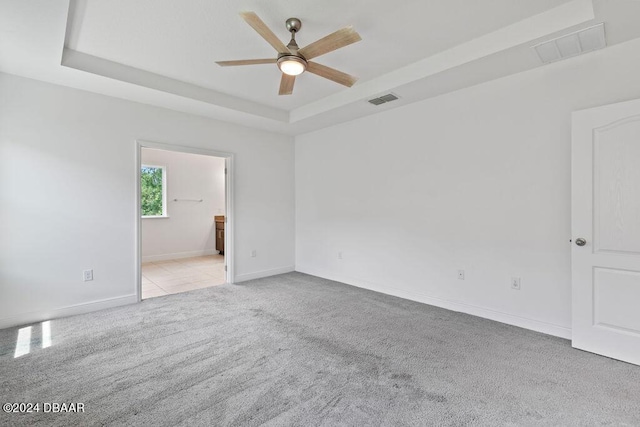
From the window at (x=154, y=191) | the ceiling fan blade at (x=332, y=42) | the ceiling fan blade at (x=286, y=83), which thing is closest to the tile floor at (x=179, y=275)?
the window at (x=154, y=191)

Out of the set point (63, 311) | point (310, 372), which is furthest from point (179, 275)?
point (310, 372)

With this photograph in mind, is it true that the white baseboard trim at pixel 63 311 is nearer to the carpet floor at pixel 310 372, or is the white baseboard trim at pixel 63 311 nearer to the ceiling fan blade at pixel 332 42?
the carpet floor at pixel 310 372

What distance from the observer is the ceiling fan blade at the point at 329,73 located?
94.9 inches

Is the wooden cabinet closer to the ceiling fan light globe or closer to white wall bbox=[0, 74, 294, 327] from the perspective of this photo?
white wall bbox=[0, 74, 294, 327]

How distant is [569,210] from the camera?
271 cm

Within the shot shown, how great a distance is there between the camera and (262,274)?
16.6 ft

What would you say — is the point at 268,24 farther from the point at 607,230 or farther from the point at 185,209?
the point at 185,209

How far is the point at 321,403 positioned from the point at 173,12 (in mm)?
2971

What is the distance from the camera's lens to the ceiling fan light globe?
7.41 ft

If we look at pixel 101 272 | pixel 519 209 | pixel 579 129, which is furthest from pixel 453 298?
pixel 101 272

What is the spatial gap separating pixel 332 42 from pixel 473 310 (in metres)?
3.05

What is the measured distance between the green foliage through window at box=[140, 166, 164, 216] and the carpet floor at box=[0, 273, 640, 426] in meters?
3.81

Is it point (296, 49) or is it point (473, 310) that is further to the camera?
point (473, 310)

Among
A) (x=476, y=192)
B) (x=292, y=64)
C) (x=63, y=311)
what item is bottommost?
(x=63, y=311)
